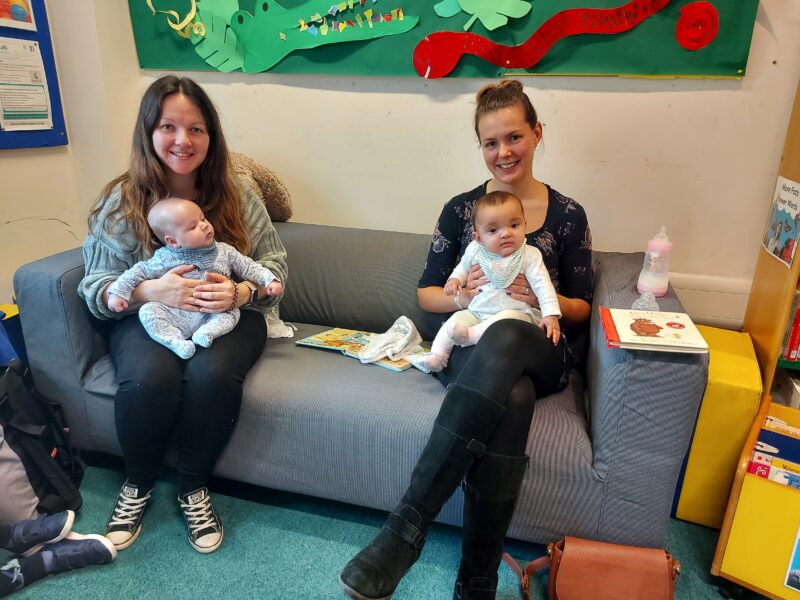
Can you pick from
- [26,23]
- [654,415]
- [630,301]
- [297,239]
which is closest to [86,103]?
[26,23]

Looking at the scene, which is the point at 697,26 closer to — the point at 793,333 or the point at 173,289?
the point at 793,333

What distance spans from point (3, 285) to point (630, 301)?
2.27 metres

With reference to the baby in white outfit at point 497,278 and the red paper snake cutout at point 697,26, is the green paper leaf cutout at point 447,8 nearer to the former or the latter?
the red paper snake cutout at point 697,26

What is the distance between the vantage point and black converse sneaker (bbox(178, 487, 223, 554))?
57.6 inches

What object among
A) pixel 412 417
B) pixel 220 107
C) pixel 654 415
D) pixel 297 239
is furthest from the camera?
pixel 220 107

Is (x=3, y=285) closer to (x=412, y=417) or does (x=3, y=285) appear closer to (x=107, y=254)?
(x=107, y=254)

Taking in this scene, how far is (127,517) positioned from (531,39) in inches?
73.9

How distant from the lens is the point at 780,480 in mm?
1334

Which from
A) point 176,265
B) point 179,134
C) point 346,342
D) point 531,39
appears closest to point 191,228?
point 176,265

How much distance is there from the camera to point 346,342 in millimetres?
1802

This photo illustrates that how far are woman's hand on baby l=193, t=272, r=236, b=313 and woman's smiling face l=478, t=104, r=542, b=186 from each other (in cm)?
80

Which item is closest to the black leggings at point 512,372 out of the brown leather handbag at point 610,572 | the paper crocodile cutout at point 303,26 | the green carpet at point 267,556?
the brown leather handbag at point 610,572

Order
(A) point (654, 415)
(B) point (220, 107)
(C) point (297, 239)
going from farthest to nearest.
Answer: (B) point (220, 107)
(C) point (297, 239)
(A) point (654, 415)

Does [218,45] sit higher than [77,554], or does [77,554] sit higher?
[218,45]
